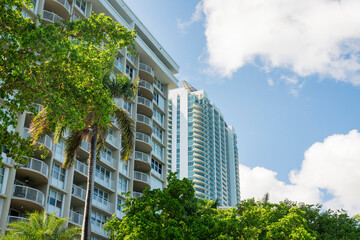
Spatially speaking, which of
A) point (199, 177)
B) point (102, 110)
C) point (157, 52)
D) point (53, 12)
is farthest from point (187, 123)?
point (102, 110)

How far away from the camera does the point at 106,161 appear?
46312 millimetres

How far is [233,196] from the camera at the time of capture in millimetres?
176000

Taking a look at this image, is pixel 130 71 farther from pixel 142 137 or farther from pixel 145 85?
pixel 142 137

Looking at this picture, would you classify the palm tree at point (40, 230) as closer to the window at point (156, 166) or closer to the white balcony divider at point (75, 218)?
the white balcony divider at point (75, 218)

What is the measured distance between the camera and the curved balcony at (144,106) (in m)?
55.4

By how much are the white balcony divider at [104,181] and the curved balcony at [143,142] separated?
813 centimetres

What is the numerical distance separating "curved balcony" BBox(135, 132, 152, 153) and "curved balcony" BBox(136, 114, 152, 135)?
1.32 meters

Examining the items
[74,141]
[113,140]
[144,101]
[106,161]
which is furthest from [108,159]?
[74,141]

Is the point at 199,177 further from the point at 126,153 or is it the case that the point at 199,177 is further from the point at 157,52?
the point at 126,153

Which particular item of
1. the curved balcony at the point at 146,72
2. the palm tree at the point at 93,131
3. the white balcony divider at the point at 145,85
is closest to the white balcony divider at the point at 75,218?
the palm tree at the point at 93,131

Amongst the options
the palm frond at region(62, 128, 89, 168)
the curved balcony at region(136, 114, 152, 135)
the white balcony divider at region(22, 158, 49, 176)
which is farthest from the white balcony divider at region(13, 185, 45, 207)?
the curved balcony at region(136, 114, 152, 135)

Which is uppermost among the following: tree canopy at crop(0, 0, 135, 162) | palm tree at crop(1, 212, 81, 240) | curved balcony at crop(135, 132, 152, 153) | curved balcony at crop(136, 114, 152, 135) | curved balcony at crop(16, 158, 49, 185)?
curved balcony at crop(136, 114, 152, 135)

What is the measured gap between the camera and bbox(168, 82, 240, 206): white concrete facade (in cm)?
14700

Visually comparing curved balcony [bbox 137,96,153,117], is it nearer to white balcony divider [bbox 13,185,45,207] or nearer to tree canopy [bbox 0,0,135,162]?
white balcony divider [bbox 13,185,45,207]
